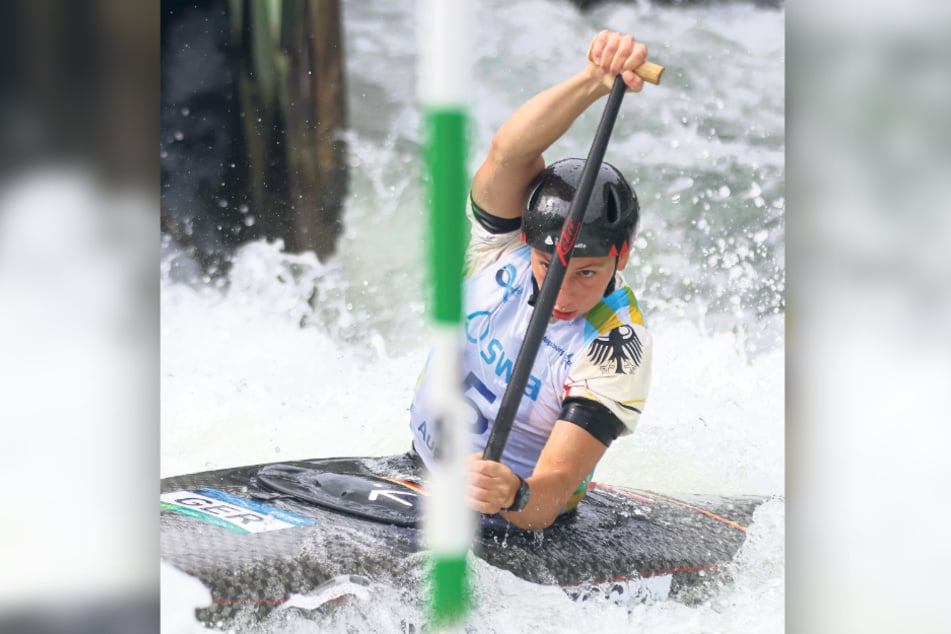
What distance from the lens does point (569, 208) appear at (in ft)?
7.32

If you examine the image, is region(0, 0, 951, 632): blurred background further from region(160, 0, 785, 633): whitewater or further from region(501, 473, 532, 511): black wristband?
region(501, 473, 532, 511): black wristband

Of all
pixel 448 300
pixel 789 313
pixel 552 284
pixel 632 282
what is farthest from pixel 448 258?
pixel 789 313

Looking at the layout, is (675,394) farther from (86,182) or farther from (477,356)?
(86,182)

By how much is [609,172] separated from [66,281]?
1.34 meters

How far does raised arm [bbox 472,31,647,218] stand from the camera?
87.5 inches

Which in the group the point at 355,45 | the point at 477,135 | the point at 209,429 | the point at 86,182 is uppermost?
the point at 355,45

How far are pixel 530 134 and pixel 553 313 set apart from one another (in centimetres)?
45

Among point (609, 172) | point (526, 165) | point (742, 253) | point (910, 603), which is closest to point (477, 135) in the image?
point (526, 165)

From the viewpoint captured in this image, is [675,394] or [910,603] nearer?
[910,603]

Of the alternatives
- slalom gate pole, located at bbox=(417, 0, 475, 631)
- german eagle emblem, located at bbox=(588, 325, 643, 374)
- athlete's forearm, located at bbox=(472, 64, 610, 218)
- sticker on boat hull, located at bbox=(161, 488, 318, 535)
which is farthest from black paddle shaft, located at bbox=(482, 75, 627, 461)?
slalom gate pole, located at bbox=(417, 0, 475, 631)

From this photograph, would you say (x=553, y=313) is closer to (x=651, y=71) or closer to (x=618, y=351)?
(x=618, y=351)

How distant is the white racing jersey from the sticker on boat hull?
15.6 inches

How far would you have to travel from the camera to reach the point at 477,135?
245cm

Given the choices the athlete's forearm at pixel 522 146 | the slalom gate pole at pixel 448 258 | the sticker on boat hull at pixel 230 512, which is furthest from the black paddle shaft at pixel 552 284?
the slalom gate pole at pixel 448 258
